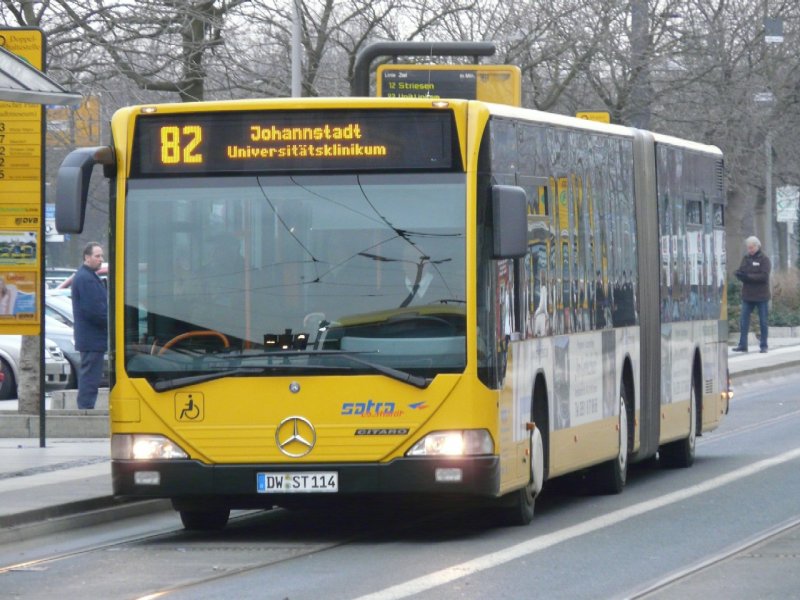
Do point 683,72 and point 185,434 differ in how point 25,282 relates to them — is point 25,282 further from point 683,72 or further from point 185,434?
point 683,72

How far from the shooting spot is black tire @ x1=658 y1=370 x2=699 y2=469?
58.3 feet

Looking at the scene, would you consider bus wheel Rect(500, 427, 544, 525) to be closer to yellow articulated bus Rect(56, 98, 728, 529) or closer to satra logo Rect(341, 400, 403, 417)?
yellow articulated bus Rect(56, 98, 728, 529)

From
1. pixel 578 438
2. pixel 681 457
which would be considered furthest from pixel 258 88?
pixel 578 438

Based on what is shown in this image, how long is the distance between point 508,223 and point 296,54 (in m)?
13.8

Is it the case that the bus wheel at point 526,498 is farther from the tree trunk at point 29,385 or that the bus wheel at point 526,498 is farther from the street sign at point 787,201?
the street sign at point 787,201

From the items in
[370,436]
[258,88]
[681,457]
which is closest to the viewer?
[370,436]

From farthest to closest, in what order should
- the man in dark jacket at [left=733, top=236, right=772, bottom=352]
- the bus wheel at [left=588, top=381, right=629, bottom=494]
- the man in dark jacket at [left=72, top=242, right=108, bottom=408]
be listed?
the man in dark jacket at [left=733, top=236, right=772, bottom=352] → the man in dark jacket at [left=72, top=242, right=108, bottom=408] → the bus wheel at [left=588, top=381, right=629, bottom=494]

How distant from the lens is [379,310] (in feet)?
38.4

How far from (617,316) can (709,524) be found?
2.91m

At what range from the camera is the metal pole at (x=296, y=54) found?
81.1 feet

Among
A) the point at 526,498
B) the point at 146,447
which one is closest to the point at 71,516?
the point at 146,447

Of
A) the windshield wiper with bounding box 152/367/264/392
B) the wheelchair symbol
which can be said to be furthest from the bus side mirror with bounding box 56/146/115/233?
the wheelchair symbol

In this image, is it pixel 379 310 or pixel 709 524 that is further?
pixel 709 524

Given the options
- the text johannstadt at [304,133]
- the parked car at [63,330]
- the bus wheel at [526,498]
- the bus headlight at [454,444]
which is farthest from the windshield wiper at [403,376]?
the parked car at [63,330]
